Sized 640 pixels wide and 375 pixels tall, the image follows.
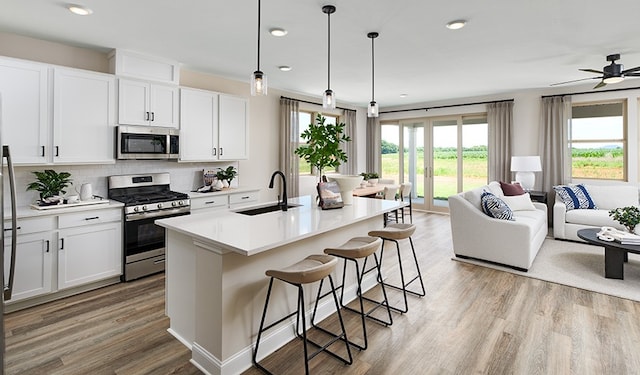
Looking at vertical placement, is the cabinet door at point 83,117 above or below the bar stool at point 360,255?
above

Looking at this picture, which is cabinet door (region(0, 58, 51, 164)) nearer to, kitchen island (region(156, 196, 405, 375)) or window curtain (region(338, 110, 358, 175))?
kitchen island (region(156, 196, 405, 375))

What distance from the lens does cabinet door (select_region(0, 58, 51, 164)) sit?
3027mm

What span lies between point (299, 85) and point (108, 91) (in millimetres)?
3047

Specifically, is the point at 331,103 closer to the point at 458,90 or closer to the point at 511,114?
the point at 458,90

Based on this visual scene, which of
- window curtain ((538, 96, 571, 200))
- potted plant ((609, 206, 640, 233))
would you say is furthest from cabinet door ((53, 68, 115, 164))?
window curtain ((538, 96, 571, 200))

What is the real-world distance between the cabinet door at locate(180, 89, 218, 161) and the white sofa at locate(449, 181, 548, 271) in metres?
3.40

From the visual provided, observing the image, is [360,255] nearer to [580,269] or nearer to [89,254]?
[89,254]

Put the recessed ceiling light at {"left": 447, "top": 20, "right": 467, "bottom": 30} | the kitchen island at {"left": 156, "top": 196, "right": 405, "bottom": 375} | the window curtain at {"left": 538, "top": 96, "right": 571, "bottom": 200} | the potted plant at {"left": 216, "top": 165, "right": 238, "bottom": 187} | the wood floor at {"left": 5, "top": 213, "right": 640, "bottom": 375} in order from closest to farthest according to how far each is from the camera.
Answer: the kitchen island at {"left": 156, "top": 196, "right": 405, "bottom": 375} → the wood floor at {"left": 5, "top": 213, "right": 640, "bottom": 375} → the recessed ceiling light at {"left": 447, "top": 20, "right": 467, "bottom": 30} → the potted plant at {"left": 216, "top": 165, "right": 238, "bottom": 187} → the window curtain at {"left": 538, "top": 96, "right": 571, "bottom": 200}

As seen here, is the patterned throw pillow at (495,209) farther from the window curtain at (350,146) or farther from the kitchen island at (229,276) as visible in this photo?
the window curtain at (350,146)

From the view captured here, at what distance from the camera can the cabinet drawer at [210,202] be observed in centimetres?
435

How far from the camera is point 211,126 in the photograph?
4715 mm

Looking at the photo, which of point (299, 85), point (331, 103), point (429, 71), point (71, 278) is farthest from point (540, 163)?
point (71, 278)

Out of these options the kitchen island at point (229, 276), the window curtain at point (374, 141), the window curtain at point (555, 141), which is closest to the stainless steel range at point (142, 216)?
the kitchen island at point (229, 276)

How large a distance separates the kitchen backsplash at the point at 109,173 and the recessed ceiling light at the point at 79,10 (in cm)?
158
